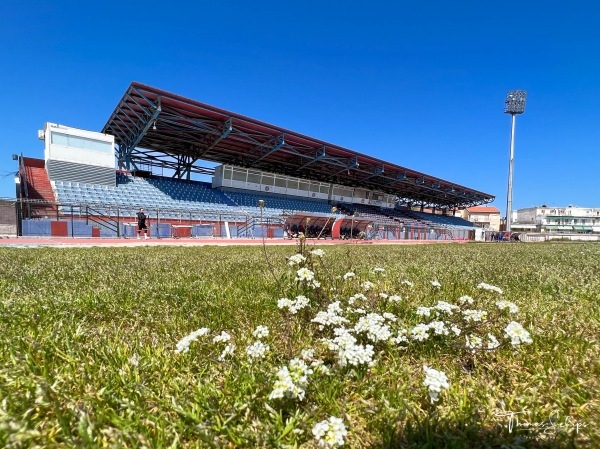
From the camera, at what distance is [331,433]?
34.6 inches

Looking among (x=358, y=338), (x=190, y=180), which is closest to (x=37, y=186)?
(x=190, y=180)

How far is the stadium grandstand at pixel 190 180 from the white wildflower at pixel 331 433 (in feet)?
34.4

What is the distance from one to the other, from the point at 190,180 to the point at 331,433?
37754mm

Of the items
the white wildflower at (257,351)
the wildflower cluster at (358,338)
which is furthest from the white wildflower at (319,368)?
the white wildflower at (257,351)

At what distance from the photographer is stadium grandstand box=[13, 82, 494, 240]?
19281 mm

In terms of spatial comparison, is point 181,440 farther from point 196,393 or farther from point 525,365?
point 525,365

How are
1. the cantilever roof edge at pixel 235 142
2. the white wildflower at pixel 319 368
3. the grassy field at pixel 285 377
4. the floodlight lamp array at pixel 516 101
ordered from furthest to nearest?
the floodlight lamp array at pixel 516 101
the cantilever roof edge at pixel 235 142
the white wildflower at pixel 319 368
the grassy field at pixel 285 377

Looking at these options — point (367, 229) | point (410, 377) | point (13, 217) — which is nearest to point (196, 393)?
point (410, 377)

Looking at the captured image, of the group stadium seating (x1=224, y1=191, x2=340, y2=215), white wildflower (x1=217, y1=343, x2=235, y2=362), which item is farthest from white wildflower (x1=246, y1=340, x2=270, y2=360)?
stadium seating (x1=224, y1=191, x2=340, y2=215)

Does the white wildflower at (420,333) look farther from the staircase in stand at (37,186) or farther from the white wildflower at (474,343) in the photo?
the staircase in stand at (37,186)

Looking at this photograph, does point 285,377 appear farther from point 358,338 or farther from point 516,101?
point 516,101

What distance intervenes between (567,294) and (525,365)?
2.04 m

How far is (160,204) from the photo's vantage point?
25.2m

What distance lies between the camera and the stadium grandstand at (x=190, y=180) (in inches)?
759
